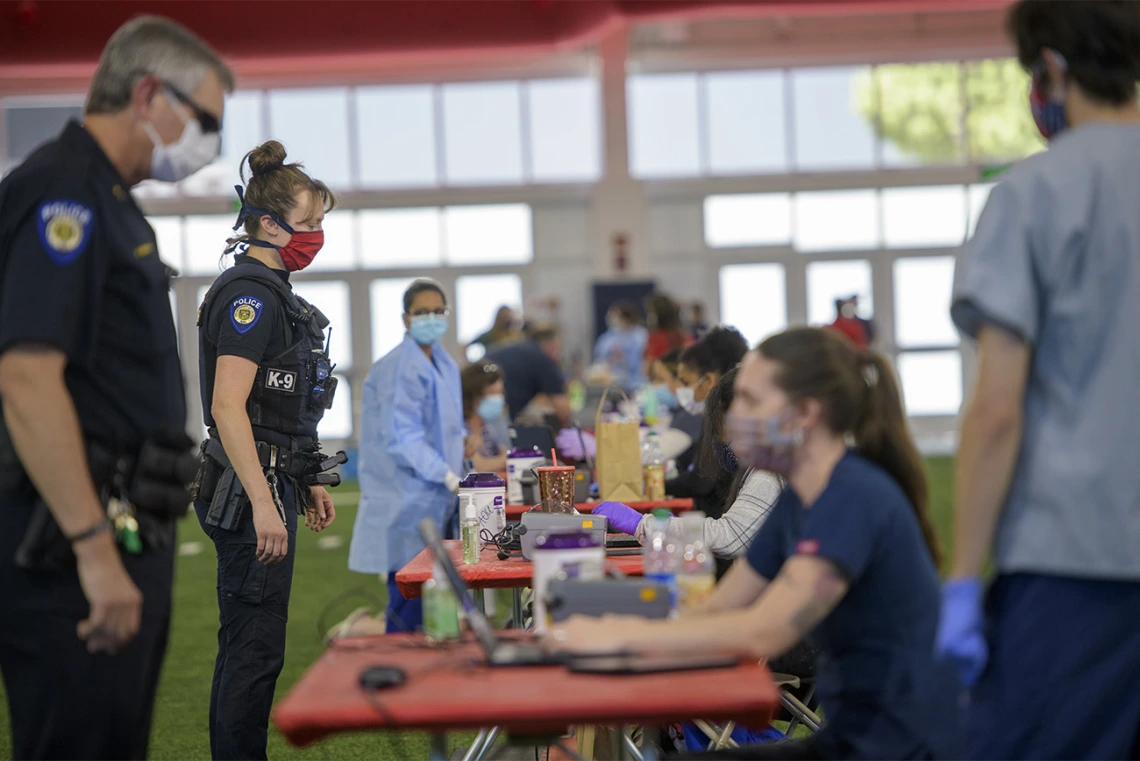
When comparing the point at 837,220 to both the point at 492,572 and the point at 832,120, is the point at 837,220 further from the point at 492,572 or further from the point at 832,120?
the point at 492,572

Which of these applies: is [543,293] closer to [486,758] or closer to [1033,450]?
[486,758]

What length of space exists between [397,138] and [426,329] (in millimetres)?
11389

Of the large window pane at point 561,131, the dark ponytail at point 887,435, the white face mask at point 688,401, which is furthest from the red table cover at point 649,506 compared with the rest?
the large window pane at point 561,131

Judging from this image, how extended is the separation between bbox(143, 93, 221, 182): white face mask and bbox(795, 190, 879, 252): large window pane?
47.4ft

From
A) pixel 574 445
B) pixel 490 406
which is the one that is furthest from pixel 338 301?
pixel 574 445

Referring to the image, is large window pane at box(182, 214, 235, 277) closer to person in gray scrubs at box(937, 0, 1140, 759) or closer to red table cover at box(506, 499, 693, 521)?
red table cover at box(506, 499, 693, 521)

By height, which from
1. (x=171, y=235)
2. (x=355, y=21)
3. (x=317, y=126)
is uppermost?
(x=355, y=21)

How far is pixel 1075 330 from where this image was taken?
1.87 meters

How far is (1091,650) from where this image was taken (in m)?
1.84

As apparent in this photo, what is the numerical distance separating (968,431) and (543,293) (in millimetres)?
14143

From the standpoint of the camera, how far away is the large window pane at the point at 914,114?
52.4 feet

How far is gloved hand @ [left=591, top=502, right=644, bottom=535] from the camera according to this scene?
3582mm

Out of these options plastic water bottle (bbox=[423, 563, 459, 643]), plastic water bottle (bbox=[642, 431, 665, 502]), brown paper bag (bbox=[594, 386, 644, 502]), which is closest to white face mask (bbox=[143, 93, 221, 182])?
plastic water bottle (bbox=[423, 563, 459, 643])

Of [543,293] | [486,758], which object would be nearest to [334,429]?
[543,293]
